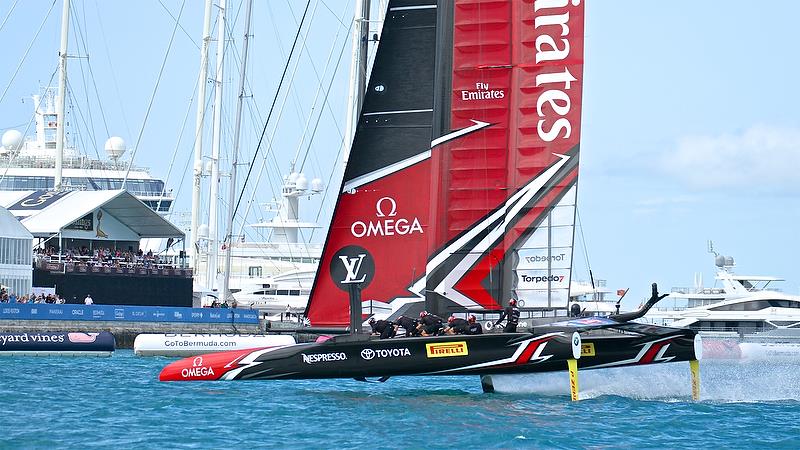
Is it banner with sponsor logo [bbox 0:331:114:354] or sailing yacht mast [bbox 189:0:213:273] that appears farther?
sailing yacht mast [bbox 189:0:213:273]

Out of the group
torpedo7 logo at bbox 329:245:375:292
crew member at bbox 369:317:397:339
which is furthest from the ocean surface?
torpedo7 logo at bbox 329:245:375:292

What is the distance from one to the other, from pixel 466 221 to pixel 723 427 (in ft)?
20.4

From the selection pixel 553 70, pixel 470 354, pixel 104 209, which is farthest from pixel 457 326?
pixel 104 209

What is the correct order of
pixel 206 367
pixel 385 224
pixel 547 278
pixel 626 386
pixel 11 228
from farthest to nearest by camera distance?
1. pixel 11 228
2. pixel 626 386
3. pixel 385 224
4. pixel 547 278
5. pixel 206 367

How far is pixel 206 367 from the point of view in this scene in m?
22.7

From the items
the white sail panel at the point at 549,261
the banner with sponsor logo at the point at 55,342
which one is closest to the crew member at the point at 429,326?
the white sail panel at the point at 549,261

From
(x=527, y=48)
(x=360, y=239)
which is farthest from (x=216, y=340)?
(x=527, y=48)

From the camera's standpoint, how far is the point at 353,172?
79.1 ft

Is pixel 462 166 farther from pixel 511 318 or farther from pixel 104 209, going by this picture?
pixel 104 209

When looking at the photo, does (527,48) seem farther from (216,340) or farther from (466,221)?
(216,340)

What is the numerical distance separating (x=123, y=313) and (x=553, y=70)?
71.4 ft

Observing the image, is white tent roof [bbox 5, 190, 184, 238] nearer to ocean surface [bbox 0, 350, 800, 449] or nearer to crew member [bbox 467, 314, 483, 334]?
ocean surface [bbox 0, 350, 800, 449]

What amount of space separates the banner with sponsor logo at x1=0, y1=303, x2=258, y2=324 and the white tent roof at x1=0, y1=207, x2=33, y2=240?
532cm

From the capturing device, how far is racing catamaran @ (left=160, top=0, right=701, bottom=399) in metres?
23.7
